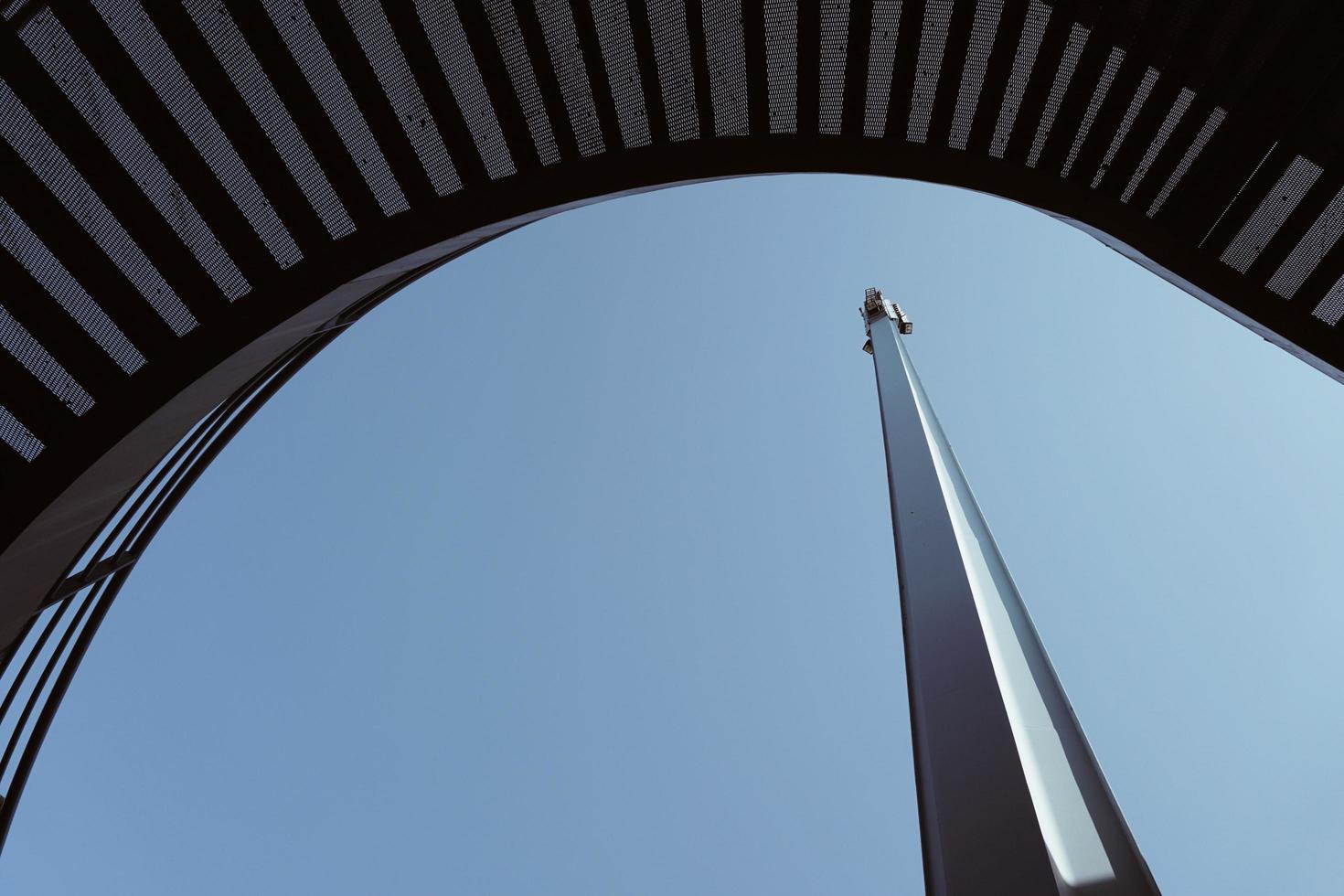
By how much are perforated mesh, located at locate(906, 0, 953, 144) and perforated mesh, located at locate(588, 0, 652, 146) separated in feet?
7.02

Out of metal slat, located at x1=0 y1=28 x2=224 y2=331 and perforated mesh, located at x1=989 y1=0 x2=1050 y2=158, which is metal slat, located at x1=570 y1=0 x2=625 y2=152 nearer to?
perforated mesh, located at x1=989 y1=0 x2=1050 y2=158

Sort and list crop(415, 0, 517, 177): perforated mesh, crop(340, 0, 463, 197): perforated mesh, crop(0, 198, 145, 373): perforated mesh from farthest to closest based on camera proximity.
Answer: crop(415, 0, 517, 177): perforated mesh
crop(340, 0, 463, 197): perforated mesh
crop(0, 198, 145, 373): perforated mesh

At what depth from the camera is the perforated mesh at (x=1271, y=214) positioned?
625 cm

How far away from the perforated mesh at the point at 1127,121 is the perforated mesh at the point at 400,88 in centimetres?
514

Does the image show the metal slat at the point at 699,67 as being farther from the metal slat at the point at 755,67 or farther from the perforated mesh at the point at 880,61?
the perforated mesh at the point at 880,61

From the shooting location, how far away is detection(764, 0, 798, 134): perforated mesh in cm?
631

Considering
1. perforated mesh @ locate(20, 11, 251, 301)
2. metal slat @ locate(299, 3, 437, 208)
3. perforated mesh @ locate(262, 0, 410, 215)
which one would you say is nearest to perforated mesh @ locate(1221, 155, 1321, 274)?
metal slat @ locate(299, 3, 437, 208)

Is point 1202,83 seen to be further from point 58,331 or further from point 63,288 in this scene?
point 58,331

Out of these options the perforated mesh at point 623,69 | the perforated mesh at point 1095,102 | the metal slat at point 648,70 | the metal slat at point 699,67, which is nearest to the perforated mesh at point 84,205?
the perforated mesh at point 623,69

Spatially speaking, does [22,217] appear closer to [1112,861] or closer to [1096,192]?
[1112,861]

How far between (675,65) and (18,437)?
221 inches

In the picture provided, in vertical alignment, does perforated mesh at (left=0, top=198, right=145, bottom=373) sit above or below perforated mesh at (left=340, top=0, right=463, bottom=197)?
below

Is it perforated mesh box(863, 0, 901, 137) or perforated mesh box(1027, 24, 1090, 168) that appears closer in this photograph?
perforated mesh box(1027, 24, 1090, 168)

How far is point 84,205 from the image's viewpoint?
5961mm
